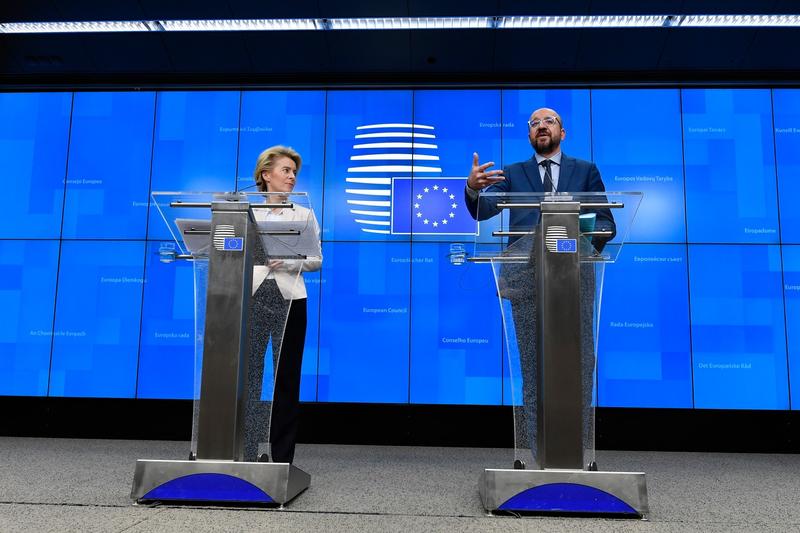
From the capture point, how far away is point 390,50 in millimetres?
4047

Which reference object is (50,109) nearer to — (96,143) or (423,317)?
(96,143)

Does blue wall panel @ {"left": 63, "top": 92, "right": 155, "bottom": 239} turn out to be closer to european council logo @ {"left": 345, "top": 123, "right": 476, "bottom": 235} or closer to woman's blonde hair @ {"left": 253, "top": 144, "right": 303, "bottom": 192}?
european council logo @ {"left": 345, "top": 123, "right": 476, "bottom": 235}

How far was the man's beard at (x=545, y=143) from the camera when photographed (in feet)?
7.93

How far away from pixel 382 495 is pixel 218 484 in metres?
→ 0.59

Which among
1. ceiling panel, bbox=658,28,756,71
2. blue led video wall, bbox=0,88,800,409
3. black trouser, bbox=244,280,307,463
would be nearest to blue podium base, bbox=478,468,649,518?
black trouser, bbox=244,280,307,463

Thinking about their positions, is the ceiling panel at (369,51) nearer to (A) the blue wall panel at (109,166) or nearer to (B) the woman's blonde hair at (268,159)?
(A) the blue wall panel at (109,166)

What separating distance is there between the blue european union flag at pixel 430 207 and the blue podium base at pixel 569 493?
95.6 inches

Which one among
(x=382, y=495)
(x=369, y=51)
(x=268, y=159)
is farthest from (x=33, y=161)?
(x=382, y=495)

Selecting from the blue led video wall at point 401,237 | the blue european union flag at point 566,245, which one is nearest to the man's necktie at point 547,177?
the blue european union flag at point 566,245

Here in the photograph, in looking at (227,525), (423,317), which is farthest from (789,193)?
(227,525)

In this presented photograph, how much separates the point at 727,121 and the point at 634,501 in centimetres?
325

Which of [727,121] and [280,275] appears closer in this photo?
[280,275]

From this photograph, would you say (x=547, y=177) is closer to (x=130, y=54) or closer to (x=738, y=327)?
(x=738, y=327)

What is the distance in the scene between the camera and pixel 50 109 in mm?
4375
